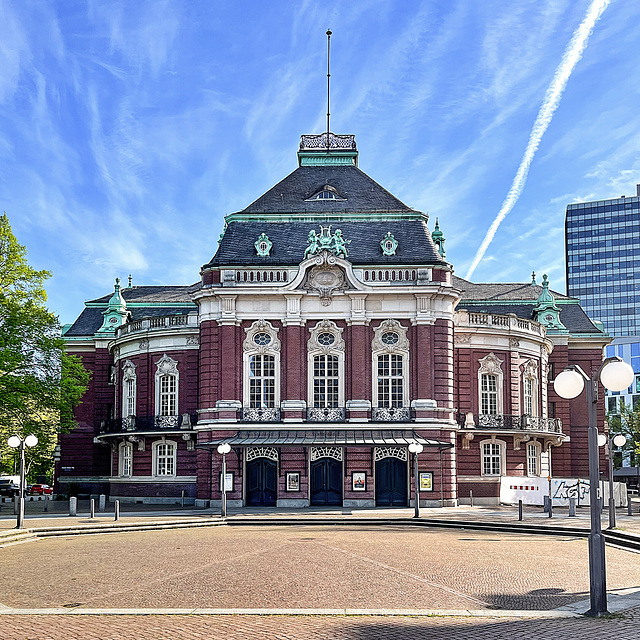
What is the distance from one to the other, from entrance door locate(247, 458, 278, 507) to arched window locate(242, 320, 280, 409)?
115 inches

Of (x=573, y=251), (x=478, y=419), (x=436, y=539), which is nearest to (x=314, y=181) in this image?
(x=478, y=419)

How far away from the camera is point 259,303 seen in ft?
141

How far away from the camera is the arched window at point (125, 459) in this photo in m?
→ 48.5

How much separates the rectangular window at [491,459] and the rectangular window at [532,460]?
8.11 ft

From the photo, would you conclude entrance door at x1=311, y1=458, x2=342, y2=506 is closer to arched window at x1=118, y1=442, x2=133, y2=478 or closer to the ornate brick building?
the ornate brick building

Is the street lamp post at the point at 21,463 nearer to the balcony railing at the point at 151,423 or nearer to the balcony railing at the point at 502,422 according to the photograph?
the balcony railing at the point at 151,423

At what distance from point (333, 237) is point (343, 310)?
12.7 feet

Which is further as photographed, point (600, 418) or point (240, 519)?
point (600, 418)

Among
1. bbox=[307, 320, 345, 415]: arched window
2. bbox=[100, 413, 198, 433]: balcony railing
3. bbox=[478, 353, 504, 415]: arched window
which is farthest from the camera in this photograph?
bbox=[478, 353, 504, 415]: arched window

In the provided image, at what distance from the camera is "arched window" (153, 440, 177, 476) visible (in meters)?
47.0

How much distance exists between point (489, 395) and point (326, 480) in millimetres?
11528

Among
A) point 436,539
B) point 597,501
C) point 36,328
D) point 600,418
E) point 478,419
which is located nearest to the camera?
point 597,501

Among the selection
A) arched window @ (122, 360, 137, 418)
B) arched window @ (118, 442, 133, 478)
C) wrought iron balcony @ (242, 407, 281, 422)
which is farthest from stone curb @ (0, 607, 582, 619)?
arched window @ (122, 360, 137, 418)

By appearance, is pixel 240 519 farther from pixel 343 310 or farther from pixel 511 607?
pixel 511 607
